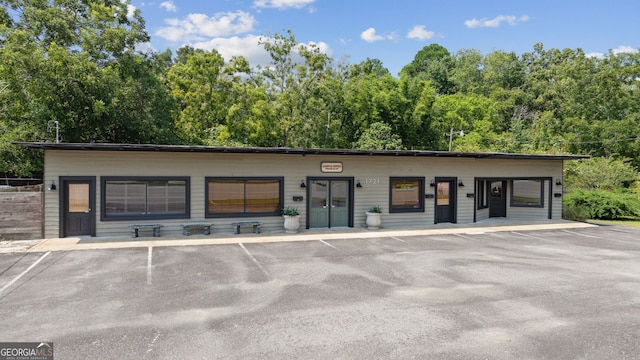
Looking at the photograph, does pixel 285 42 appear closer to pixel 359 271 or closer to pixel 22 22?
pixel 22 22

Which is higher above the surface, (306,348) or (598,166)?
(598,166)

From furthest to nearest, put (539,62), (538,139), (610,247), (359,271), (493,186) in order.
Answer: (539,62), (538,139), (493,186), (610,247), (359,271)

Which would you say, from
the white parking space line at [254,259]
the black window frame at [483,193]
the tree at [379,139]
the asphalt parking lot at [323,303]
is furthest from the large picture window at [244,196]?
the tree at [379,139]

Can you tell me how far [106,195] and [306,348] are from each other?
1028 cm

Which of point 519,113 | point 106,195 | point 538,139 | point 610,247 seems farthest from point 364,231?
point 519,113

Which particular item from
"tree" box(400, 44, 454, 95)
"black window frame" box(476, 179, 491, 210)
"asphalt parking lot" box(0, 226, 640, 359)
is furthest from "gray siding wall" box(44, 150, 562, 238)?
"tree" box(400, 44, 454, 95)

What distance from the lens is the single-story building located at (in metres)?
12.3

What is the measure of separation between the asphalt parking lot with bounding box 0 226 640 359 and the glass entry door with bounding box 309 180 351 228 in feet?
12.0

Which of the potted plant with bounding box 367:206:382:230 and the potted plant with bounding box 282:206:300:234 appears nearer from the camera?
the potted plant with bounding box 282:206:300:234

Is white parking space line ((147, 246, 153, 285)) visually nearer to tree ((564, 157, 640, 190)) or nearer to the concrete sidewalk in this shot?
the concrete sidewalk

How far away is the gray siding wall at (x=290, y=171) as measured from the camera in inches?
482

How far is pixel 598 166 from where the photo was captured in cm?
2345

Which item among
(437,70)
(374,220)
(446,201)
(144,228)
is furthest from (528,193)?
(437,70)

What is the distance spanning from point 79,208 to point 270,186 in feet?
20.7
